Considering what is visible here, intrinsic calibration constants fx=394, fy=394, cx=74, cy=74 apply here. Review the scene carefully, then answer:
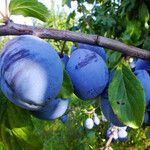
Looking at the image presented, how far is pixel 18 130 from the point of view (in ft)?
2.91

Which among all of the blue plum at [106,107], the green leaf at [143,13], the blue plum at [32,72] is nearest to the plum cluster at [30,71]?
the blue plum at [32,72]

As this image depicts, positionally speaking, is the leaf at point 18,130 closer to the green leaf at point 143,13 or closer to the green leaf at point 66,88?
the green leaf at point 66,88

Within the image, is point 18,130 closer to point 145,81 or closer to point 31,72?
point 31,72

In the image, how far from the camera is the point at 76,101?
6.17m

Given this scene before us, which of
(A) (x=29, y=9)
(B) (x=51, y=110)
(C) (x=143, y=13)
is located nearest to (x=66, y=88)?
(B) (x=51, y=110)

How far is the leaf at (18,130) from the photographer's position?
2.87 feet

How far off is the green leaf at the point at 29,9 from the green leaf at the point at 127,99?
229 millimetres

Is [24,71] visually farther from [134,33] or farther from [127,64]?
[134,33]

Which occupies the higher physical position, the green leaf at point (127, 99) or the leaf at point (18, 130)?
the green leaf at point (127, 99)

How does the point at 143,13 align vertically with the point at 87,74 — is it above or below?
below

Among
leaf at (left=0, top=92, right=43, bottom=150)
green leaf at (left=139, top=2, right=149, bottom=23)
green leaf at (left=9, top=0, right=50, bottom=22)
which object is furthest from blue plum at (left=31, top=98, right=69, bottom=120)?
green leaf at (left=139, top=2, right=149, bottom=23)

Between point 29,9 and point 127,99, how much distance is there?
1.04 feet

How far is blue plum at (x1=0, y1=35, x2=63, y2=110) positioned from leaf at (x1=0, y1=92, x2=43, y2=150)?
15cm

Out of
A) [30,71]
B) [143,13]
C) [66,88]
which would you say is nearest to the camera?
[30,71]
